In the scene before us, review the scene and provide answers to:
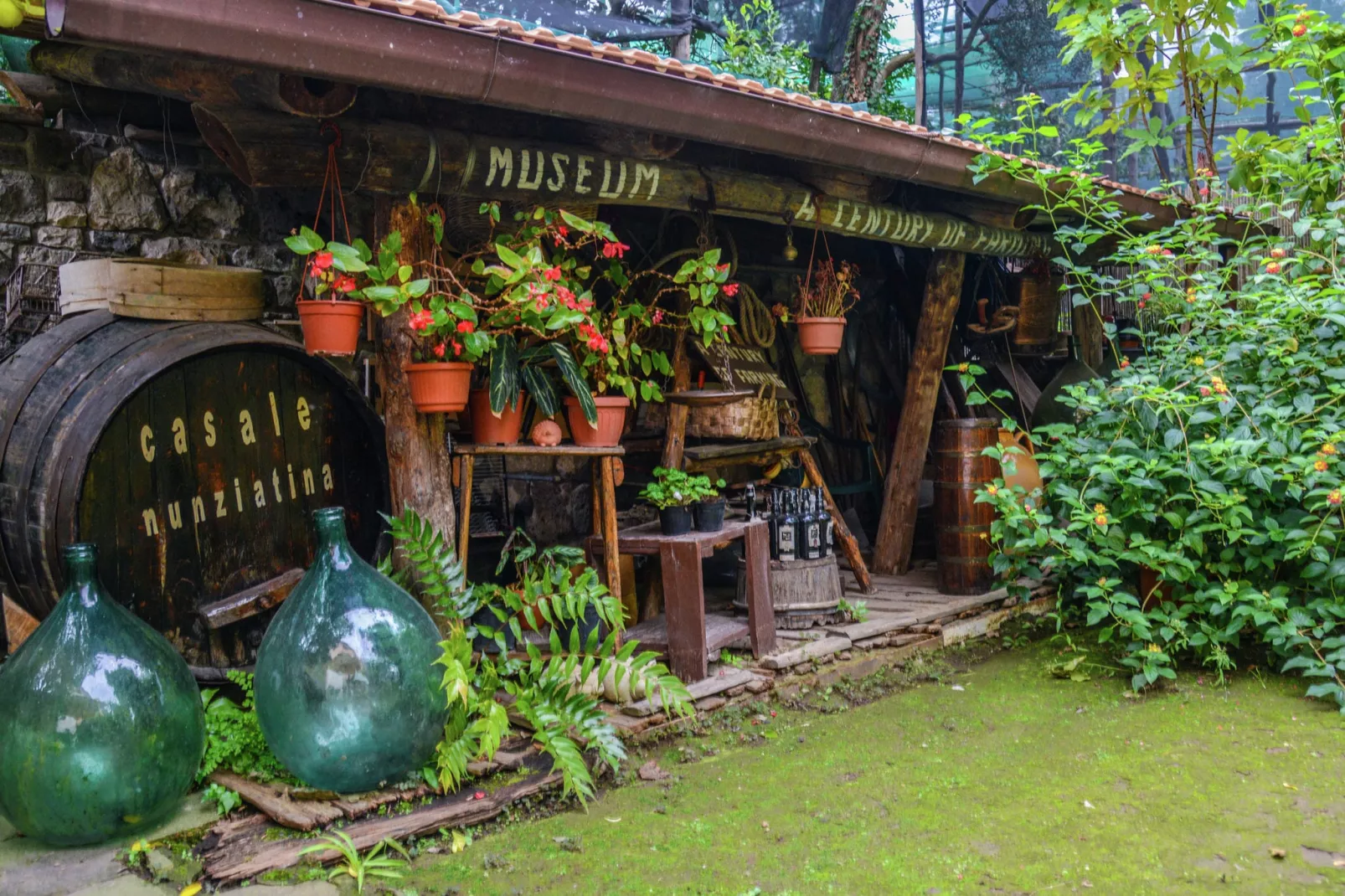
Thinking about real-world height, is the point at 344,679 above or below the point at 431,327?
below

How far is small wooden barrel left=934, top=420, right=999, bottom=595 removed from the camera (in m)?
5.81

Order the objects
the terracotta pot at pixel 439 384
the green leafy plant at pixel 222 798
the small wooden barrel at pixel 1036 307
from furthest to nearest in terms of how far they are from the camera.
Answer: the small wooden barrel at pixel 1036 307
the terracotta pot at pixel 439 384
the green leafy plant at pixel 222 798

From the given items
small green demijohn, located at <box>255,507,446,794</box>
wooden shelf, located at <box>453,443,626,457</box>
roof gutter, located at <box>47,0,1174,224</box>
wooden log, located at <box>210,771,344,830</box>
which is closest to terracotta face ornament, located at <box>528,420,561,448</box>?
wooden shelf, located at <box>453,443,626,457</box>

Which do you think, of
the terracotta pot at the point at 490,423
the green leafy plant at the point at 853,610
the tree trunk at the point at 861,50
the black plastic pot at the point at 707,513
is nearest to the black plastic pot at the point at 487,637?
the terracotta pot at the point at 490,423

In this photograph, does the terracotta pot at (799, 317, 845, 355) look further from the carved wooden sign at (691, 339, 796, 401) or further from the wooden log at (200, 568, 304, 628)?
the wooden log at (200, 568, 304, 628)

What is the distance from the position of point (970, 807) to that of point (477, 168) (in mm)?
2691

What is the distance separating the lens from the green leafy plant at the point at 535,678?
323 cm

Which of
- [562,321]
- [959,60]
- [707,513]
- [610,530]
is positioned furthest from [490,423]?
[959,60]

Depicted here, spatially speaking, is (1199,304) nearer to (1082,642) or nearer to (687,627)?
(1082,642)

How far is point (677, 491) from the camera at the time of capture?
14.5ft

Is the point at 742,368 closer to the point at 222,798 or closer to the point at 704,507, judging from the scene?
the point at 704,507

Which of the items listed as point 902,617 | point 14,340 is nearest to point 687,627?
point 902,617

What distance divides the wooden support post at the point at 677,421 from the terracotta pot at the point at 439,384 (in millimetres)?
1529

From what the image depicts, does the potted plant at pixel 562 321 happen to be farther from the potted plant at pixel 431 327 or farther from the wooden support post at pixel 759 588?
the wooden support post at pixel 759 588
